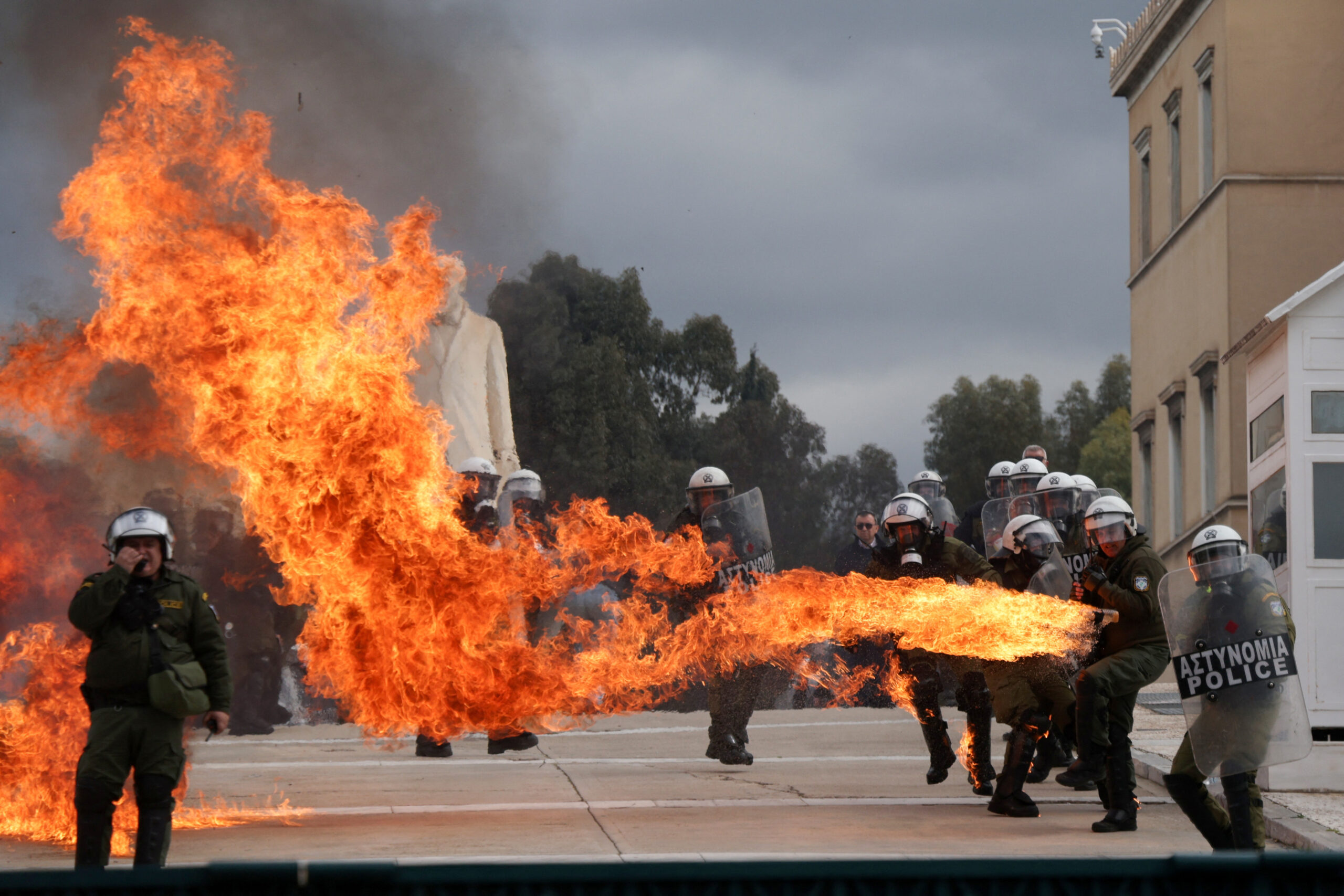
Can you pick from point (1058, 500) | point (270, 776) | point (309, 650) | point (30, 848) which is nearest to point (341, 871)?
point (30, 848)

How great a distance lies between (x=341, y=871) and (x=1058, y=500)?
9901 millimetres

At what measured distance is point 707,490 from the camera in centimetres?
1173

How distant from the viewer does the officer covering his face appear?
7641mm

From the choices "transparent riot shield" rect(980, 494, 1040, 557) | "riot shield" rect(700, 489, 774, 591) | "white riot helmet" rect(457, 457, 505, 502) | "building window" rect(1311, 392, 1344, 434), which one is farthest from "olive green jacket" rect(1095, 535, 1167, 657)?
"white riot helmet" rect(457, 457, 505, 502)

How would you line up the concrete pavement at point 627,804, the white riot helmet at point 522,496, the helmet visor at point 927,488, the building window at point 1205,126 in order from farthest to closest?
the building window at point 1205,126
the helmet visor at point 927,488
the white riot helmet at point 522,496
the concrete pavement at point 627,804

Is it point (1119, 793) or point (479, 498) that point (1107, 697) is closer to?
point (1119, 793)

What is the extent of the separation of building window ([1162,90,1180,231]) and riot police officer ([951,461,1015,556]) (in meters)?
15.0

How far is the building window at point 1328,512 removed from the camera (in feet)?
35.0

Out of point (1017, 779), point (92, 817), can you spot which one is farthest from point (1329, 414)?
point (92, 817)

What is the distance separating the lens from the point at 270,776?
11.4 meters

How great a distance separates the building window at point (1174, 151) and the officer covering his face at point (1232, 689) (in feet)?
68.9

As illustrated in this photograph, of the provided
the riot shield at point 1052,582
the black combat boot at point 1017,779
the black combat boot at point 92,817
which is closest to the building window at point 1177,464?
the riot shield at point 1052,582

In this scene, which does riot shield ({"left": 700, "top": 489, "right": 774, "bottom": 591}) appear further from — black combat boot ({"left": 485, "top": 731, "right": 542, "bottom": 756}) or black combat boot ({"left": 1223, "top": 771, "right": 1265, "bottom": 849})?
black combat boot ({"left": 1223, "top": 771, "right": 1265, "bottom": 849})

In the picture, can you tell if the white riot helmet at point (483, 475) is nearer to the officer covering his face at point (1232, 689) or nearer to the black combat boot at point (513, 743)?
the black combat boot at point (513, 743)
